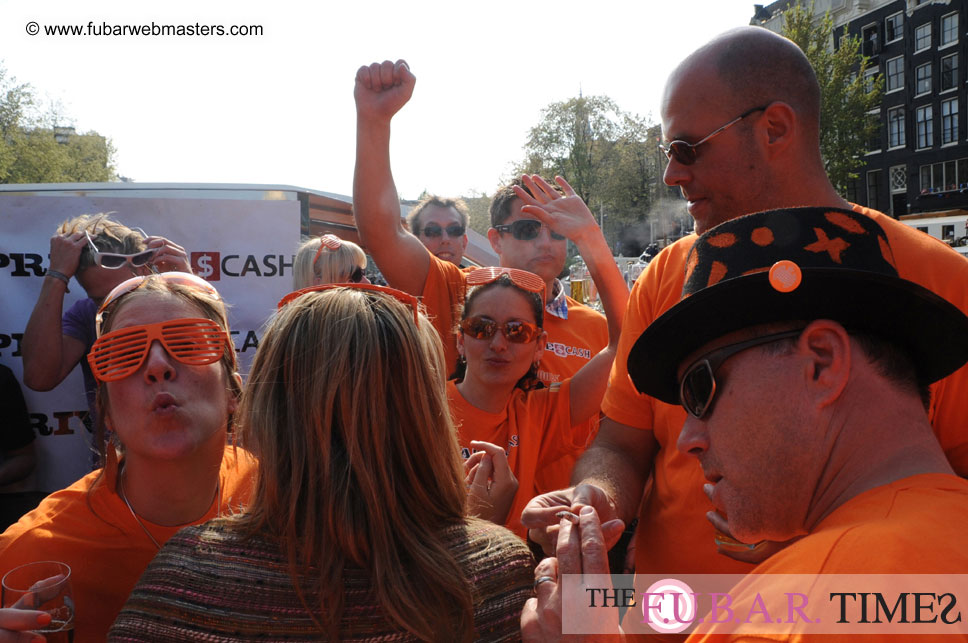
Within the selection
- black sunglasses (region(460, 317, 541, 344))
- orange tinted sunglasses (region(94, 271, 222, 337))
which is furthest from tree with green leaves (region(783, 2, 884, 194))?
orange tinted sunglasses (region(94, 271, 222, 337))

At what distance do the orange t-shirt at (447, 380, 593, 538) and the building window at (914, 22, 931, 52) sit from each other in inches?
1974

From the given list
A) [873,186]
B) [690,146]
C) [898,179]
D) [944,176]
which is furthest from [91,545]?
[873,186]

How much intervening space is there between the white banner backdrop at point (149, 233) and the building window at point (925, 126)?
47818 millimetres

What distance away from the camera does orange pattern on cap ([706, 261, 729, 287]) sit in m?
1.27

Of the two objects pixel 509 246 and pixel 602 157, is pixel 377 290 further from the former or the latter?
pixel 602 157

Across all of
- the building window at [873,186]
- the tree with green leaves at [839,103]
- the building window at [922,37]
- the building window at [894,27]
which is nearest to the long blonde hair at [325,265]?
the tree with green leaves at [839,103]

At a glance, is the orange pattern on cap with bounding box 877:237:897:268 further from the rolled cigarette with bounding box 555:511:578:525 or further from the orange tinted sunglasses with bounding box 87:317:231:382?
the orange tinted sunglasses with bounding box 87:317:231:382

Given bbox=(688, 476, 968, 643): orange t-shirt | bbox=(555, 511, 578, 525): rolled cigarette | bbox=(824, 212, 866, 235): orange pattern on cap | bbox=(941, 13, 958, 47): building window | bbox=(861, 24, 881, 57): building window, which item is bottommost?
bbox=(555, 511, 578, 525): rolled cigarette

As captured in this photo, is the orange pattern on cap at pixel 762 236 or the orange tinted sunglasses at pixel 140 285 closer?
the orange pattern on cap at pixel 762 236

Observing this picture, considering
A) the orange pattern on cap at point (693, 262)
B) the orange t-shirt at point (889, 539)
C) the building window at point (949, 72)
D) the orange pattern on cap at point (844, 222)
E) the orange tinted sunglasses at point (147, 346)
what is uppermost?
the building window at point (949, 72)

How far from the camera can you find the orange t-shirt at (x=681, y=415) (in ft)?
6.21

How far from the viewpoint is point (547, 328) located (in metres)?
4.01

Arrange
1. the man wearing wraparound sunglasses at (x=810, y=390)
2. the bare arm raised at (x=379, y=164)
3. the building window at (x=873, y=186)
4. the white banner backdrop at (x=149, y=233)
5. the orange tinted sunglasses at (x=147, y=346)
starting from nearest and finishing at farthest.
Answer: the man wearing wraparound sunglasses at (x=810, y=390) < the orange tinted sunglasses at (x=147, y=346) < the bare arm raised at (x=379, y=164) < the white banner backdrop at (x=149, y=233) < the building window at (x=873, y=186)

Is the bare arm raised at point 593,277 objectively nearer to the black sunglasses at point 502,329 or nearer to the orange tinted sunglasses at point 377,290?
the black sunglasses at point 502,329
